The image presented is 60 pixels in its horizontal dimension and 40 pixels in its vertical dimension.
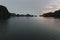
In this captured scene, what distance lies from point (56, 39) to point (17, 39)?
11200mm

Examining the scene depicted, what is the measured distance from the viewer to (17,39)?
1200 inches

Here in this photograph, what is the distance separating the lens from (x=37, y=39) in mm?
30578

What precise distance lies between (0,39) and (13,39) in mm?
3609

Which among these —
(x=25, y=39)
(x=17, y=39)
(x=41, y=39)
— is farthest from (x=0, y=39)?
(x=41, y=39)

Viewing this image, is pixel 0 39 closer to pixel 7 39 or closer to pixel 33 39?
pixel 7 39

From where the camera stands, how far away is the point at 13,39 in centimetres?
3036

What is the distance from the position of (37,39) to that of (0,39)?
1041cm

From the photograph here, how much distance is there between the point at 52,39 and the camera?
30.7m

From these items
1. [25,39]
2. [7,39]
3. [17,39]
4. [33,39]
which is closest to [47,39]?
[33,39]

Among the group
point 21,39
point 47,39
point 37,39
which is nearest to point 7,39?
point 21,39

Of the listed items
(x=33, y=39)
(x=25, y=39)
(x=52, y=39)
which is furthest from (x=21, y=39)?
(x=52, y=39)

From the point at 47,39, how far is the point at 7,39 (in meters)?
11.4

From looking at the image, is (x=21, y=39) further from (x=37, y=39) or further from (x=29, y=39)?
(x=37, y=39)

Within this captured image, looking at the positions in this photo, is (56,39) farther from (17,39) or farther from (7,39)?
(7,39)
